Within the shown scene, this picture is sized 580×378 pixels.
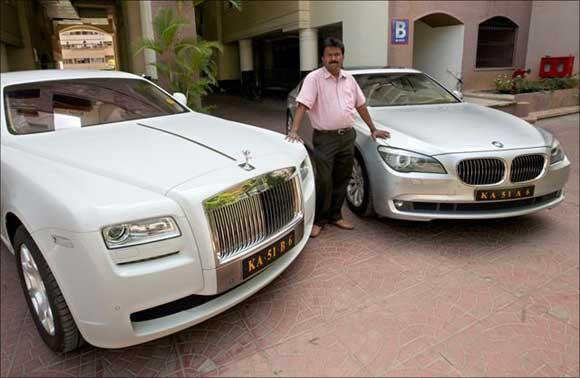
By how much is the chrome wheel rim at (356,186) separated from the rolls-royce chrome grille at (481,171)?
94 cm

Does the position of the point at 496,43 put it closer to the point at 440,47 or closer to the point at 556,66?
the point at 556,66

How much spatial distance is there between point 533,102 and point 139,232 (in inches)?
411

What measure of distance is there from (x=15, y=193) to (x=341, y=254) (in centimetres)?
231

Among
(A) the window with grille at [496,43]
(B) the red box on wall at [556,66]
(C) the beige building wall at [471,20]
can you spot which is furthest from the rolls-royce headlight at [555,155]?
(A) the window with grille at [496,43]

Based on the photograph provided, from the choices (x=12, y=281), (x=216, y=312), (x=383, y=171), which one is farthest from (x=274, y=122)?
(x=216, y=312)

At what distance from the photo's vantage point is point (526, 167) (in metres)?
3.46

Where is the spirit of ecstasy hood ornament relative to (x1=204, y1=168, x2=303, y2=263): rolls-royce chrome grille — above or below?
above

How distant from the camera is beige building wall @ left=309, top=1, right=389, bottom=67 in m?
9.91

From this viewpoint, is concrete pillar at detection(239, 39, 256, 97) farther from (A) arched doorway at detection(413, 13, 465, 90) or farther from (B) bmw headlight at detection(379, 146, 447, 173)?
(B) bmw headlight at detection(379, 146, 447, 173)

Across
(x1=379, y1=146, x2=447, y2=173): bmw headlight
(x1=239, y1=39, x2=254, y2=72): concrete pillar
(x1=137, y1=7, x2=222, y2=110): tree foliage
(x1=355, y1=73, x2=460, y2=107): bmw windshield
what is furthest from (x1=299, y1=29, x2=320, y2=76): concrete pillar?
(x1=379, y1=146, x2=447, y2=173): bmw headlight

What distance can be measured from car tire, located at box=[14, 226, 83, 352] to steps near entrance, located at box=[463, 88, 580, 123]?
9.45 m

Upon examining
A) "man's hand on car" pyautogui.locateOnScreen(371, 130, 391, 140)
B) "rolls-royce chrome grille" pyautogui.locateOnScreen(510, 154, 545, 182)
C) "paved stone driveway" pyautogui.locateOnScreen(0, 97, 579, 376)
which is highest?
"man's hand on car" pyautogui.locateOnScreen(371, 130, 391, 140)

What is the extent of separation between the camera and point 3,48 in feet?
37.6

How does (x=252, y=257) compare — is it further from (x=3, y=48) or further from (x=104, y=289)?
(x=3, y=48)
